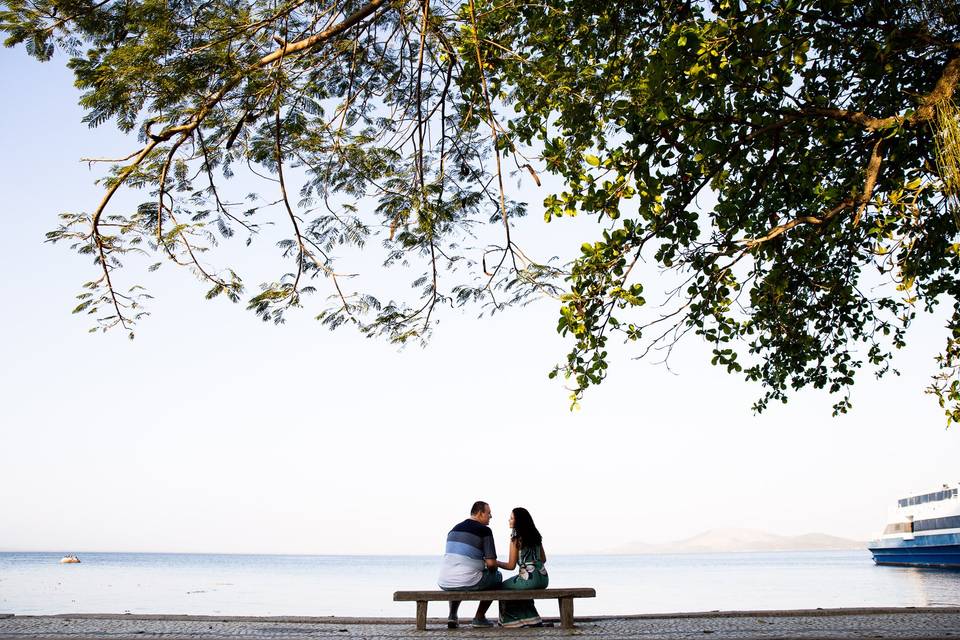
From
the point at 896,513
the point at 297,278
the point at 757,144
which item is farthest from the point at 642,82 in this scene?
Result: the point at 896,513

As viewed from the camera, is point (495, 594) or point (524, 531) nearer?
point (495, 594)

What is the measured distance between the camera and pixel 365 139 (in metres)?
8.09

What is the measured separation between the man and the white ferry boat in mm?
32010

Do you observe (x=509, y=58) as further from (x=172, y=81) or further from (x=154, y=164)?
(x=154, y=164)

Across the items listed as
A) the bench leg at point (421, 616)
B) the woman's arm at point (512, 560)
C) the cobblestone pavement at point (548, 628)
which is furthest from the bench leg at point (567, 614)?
the bench leg at point (421, 616)

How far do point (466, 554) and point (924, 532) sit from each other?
3585cm

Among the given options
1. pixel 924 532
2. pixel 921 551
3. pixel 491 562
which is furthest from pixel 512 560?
pixel 921 551

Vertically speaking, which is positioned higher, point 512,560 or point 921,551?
point 512,560

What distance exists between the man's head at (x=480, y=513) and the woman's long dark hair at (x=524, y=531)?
293 millimetres

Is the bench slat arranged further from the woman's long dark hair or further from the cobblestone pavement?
the woman's long dark hair

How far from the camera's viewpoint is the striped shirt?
8352 mm

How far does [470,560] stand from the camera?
8398 mm

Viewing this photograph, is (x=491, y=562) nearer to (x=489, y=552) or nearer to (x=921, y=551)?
(x=489, y=552)

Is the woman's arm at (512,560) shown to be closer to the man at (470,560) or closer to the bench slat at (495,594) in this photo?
the man at (470,560)
